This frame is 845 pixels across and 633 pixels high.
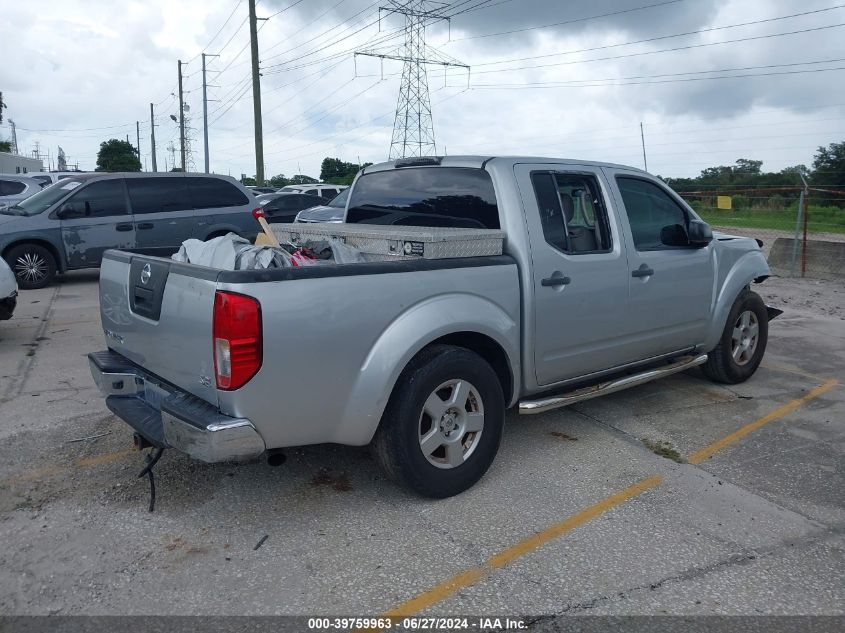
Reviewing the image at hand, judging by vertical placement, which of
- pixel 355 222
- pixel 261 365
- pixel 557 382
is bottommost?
pixel 557 382

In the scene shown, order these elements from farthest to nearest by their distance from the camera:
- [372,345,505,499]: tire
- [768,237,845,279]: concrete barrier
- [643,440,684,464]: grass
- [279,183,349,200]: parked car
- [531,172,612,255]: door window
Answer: [279,183,349,200]: parked car < [768,237,845,279]: concrete barrier < [643,440,684,464]: grass < [531,172,612,255]: door window < [372,345,505,499]: tire

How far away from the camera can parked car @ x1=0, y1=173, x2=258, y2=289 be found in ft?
36.6

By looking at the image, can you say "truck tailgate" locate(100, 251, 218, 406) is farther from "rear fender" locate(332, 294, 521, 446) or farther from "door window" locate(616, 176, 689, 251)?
"door window" locate(616, 176, 689, 251)

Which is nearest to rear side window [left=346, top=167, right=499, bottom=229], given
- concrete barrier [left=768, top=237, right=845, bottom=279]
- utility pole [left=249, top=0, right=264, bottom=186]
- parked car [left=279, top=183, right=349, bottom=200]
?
concrete barrier [left=768, top=237, right=845, bottom=279]

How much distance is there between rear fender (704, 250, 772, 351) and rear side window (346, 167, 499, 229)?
7.76 feet

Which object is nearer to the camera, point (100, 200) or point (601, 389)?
point (601, 389)

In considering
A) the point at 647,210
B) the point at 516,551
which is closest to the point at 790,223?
the point at 647,210

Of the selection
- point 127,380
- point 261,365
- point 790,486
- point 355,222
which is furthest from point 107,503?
point 790,486

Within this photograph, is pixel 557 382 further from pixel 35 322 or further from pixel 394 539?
pixel 35 322

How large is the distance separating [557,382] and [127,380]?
2551mm

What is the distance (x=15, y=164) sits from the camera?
54406mm

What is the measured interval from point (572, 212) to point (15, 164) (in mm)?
60259

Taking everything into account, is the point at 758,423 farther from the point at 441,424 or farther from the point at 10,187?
the point at 10,187

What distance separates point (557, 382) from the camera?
14.9 ft
